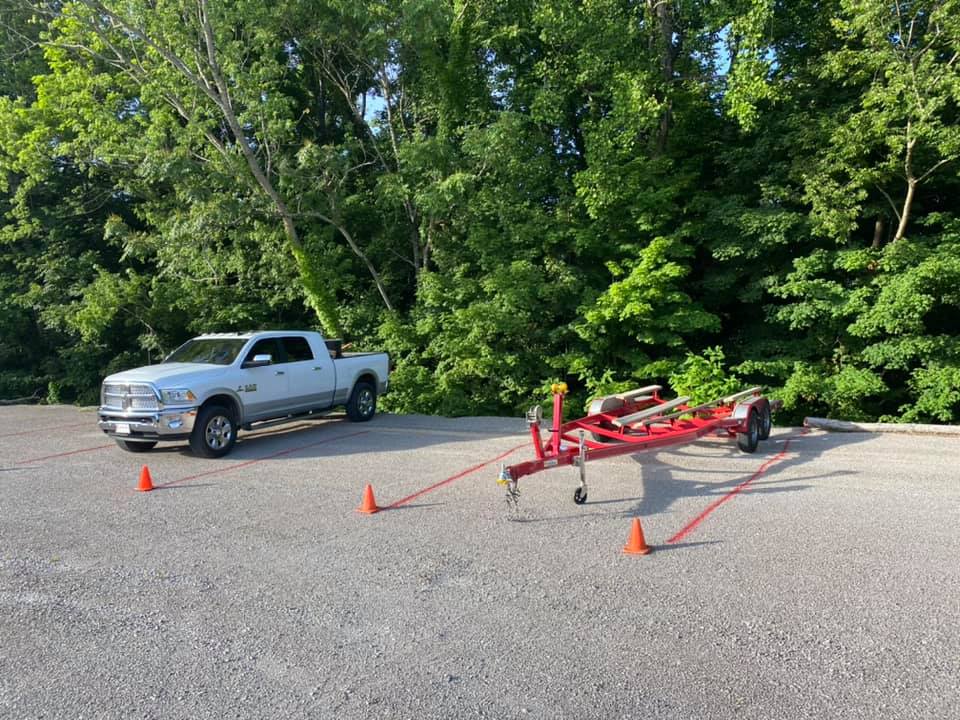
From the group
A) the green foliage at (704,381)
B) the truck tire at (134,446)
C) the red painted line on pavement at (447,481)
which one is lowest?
the red painted line on pavement at (447,481)

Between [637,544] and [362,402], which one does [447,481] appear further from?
[362,402]

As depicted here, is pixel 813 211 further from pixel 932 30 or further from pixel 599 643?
pixel 599 643

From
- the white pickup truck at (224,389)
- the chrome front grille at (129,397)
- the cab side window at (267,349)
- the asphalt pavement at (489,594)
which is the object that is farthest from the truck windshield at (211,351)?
the asphalt pavement at (489,594)

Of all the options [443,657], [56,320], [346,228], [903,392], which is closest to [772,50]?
[903,392]

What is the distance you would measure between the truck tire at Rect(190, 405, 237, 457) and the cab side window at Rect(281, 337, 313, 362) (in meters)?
1.78

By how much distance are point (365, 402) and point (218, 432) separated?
3.97 m

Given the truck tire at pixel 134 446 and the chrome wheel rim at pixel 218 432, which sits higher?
the chrome wheel rim at pixel 218 432

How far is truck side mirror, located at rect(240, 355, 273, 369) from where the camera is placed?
10.9 m

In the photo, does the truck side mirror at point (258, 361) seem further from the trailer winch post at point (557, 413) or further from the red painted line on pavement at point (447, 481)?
the trailer winch post at point (557, 413)

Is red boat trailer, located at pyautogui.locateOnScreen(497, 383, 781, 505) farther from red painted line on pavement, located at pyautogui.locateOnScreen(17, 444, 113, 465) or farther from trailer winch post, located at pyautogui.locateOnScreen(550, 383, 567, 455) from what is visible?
red painted line on pavement, located at pyautogui.locateOnScreen(17, 444, 113, 465)

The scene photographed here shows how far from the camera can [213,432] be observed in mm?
10164

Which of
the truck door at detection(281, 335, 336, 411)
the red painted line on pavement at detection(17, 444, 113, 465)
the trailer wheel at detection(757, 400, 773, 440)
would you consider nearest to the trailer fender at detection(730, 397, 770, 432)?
the trailer wheel at detection(757, 400, 773, 440)

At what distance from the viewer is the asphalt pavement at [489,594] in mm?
3512

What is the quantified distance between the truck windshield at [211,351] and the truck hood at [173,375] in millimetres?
274
